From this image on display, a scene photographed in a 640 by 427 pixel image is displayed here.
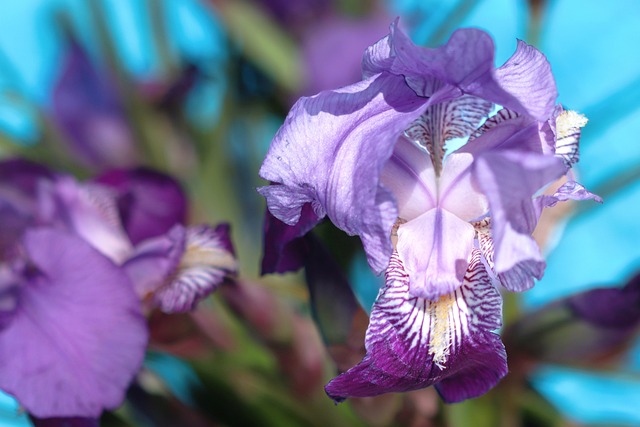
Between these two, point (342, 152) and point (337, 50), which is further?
point (337, 50)

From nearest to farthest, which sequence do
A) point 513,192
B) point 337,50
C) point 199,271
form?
point 513,192
point 199,271
point 337,50

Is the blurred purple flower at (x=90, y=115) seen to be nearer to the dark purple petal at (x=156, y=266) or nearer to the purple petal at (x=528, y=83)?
the dark purple petal at (x=156, y=266)

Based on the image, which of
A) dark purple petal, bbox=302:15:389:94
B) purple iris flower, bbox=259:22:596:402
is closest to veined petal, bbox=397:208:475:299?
purple iris flower, bbox=259:22:596:402

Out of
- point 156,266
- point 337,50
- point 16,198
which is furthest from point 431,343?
point 337,50

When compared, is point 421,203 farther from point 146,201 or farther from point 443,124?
point 146,201

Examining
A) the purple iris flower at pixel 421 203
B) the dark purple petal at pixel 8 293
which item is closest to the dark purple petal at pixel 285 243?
the purple iris flower at pixel 421 203

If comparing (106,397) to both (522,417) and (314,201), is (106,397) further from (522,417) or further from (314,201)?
(522,417)

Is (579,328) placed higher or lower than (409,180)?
lower

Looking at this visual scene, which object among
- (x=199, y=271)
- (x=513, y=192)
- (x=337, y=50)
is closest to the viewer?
(x=513, y=192)
